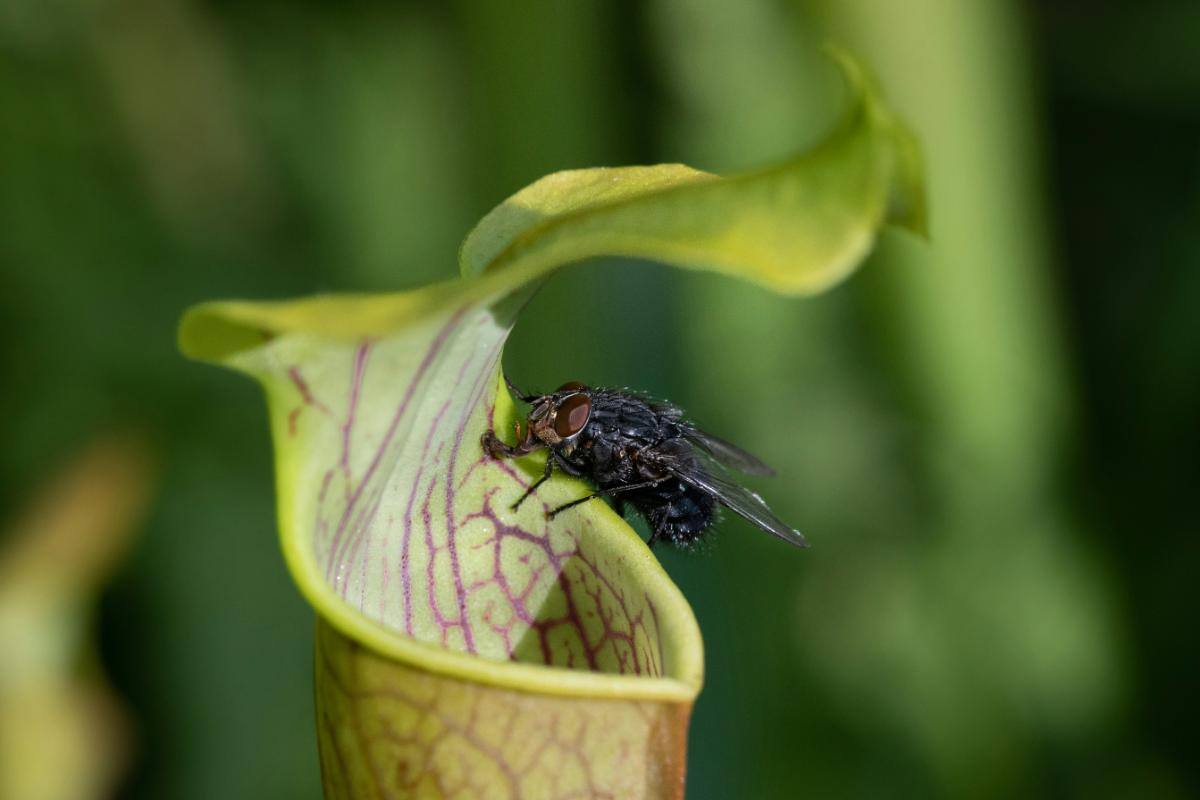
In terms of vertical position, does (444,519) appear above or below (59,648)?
above

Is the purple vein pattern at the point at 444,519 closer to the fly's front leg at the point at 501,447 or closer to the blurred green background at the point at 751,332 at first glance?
the fly's front leg at the point at 501,447

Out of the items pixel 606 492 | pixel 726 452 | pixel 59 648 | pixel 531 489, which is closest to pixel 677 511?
pixel 726 452

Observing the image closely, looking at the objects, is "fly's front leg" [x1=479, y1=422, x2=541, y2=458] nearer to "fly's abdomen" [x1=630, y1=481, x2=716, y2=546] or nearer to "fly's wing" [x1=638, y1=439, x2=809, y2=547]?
"fly's wing" [x1=638, y1=439, x2=809, y2=547]

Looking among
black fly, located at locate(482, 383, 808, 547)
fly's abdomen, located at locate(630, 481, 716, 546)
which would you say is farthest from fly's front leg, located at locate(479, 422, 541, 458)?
fly's abdomen, located at locate(630, 481, 716, 546)

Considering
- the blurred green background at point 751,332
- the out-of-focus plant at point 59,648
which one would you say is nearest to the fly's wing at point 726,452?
the blurred green background at point 751,332

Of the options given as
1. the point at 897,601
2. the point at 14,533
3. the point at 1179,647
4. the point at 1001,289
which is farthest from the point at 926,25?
the point at 14,533

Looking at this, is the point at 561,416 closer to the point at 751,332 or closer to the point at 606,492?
the point at 606,492

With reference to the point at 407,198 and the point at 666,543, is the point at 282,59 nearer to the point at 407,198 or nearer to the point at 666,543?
the point at 407,198
